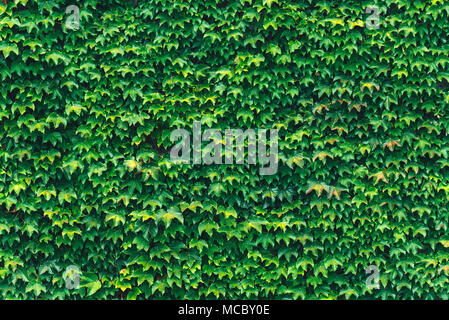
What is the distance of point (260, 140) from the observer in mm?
4395

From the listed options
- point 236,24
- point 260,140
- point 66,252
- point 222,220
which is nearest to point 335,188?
point 260,140

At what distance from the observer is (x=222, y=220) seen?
4.43 meters

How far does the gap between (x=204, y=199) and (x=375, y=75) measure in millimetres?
2176

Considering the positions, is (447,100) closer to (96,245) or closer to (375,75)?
(375,75)

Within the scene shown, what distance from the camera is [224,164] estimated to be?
4.41 m

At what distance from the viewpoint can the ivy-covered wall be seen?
4348 millimetres

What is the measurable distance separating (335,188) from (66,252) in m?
2.83

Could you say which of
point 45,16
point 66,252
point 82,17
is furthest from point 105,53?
point 66,252

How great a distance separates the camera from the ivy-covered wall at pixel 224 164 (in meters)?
4.35

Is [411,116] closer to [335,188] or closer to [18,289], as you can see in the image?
[335,188]

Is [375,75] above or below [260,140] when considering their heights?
above

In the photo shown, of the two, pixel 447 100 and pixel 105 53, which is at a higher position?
pixel 105 53
